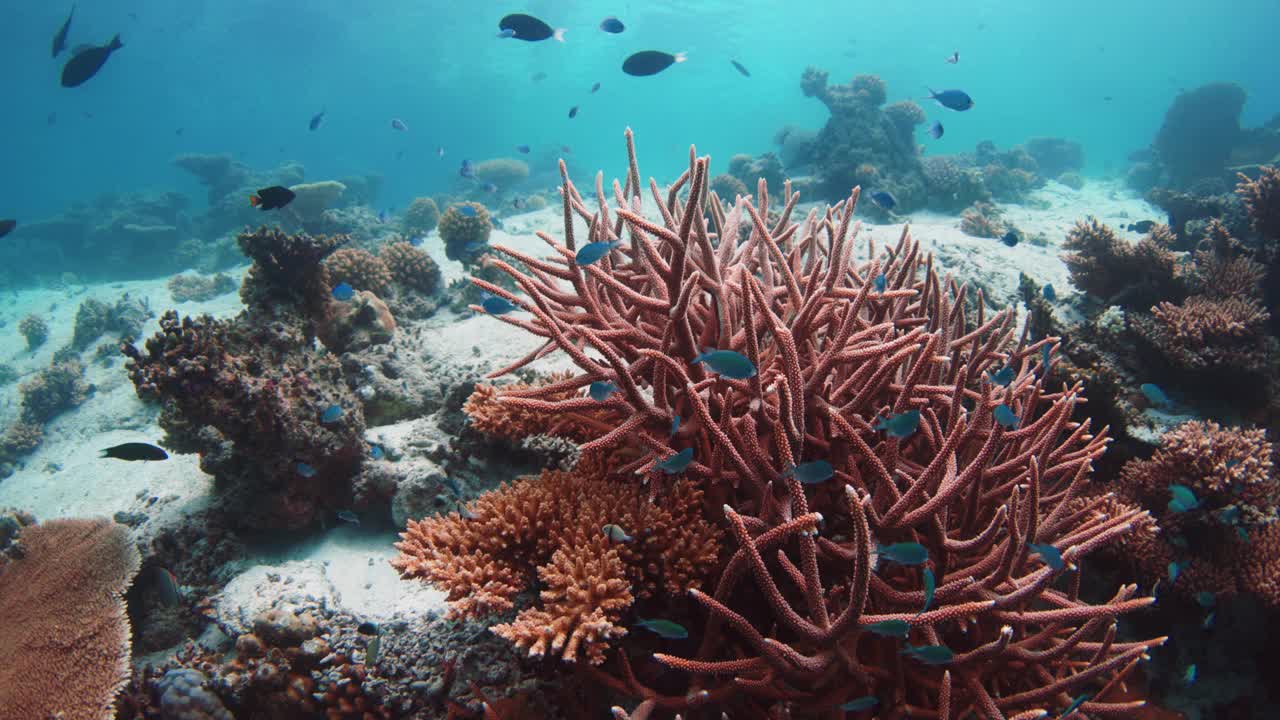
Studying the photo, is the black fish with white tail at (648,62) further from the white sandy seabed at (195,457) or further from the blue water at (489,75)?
the blue water at (489,75)

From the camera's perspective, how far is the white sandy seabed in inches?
136

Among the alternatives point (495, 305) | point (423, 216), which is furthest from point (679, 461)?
point (423, 216)

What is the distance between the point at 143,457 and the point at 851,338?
5094mm

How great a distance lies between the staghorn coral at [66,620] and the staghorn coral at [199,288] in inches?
566

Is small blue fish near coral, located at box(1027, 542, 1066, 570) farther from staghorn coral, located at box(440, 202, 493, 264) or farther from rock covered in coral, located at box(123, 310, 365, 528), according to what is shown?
staghorn coral, located at box(440, 202, 493, 264)

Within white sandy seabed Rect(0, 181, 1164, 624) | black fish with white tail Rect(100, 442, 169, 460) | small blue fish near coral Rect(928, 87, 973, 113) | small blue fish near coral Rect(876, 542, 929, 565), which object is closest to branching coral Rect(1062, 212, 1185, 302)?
white sandy seabed Rect(0, 181, 1164, 624)

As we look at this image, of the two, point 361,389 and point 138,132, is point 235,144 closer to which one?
point 138,132

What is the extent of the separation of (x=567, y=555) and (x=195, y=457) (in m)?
4.89

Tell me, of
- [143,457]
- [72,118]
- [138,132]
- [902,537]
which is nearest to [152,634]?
[143,457]

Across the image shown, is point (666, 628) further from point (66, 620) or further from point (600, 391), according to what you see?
point (66, 620)

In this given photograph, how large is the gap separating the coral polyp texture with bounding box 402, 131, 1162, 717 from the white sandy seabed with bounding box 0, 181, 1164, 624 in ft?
4.37

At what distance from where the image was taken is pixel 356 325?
6.32 meters

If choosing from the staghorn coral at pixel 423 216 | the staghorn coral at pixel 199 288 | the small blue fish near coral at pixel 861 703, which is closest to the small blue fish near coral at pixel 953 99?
the small blue fish near coral at pixel 861 703

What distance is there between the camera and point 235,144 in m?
74.4
